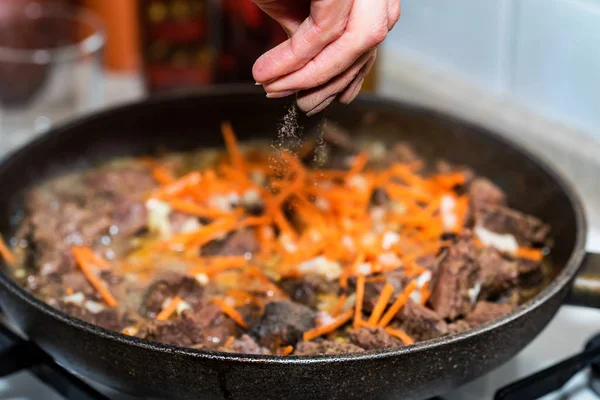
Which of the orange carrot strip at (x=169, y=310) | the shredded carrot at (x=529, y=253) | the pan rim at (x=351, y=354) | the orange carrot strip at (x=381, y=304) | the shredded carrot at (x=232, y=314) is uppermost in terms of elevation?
the pan rim at (x=351, y=354)

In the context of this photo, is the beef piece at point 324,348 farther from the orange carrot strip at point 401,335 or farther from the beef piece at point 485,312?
the beef piece at point 485,312

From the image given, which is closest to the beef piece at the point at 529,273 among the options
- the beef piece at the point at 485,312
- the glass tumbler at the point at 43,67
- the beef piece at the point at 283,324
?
the beef piece at the point at 485,312

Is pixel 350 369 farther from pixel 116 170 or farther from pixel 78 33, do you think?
pixel 78 33

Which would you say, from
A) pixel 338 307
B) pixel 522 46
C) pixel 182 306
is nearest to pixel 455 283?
pixel 338 307

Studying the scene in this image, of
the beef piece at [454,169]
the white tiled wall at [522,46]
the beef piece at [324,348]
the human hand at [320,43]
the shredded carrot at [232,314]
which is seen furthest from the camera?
the white tiled wall at [522,46]

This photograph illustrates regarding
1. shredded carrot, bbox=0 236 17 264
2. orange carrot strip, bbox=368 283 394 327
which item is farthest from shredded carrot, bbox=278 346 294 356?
shredded carrot, bbox=0 236 17 264

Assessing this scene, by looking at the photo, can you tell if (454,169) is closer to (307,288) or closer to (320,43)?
(307,288)

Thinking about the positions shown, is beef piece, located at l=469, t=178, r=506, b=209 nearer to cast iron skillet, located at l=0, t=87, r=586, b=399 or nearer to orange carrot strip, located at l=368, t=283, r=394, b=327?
cast iron skillet, located at l=0, t=87, r=586, b=399
